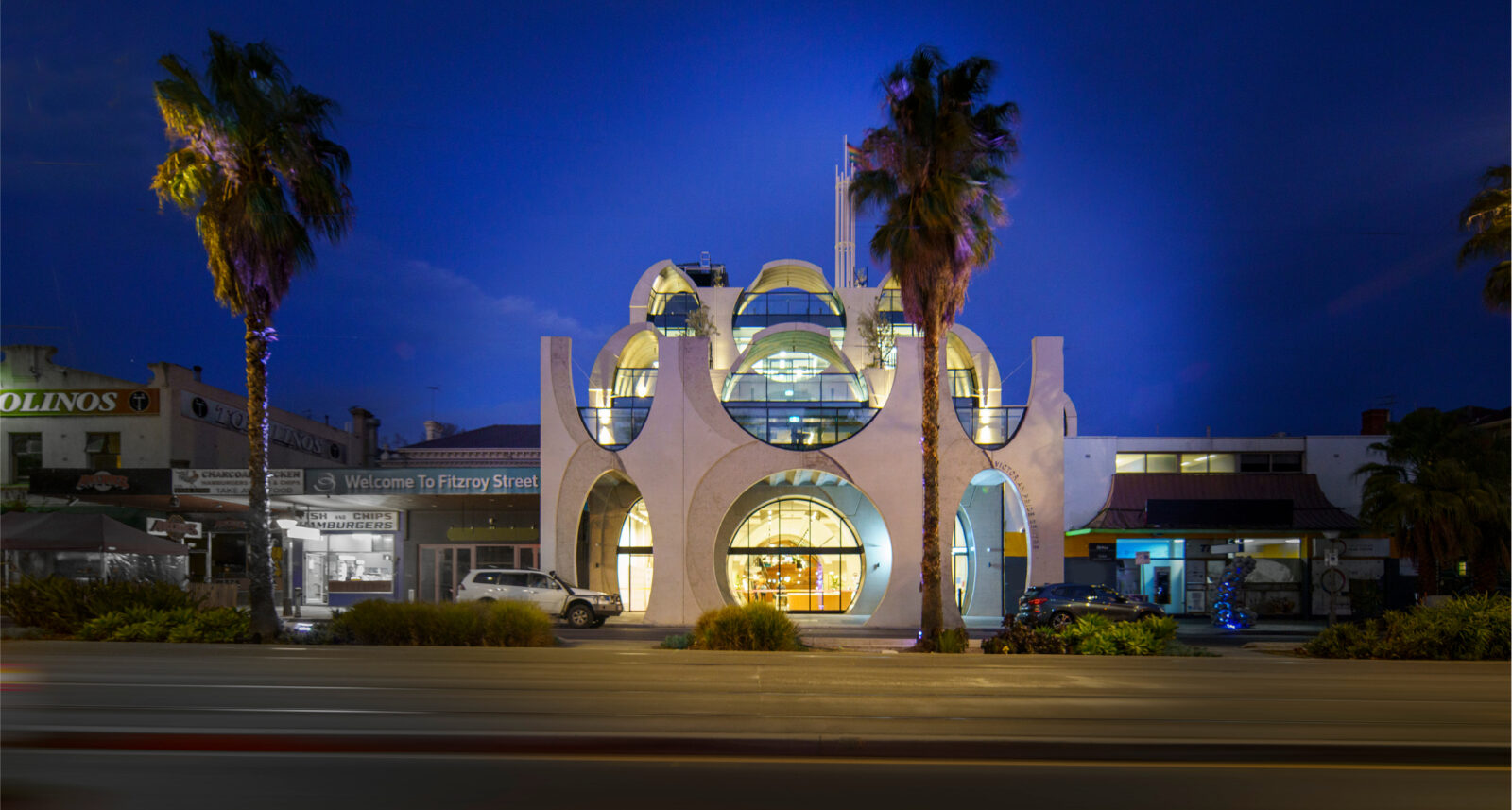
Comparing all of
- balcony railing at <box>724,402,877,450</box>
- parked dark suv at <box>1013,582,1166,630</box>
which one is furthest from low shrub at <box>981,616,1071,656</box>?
balcony railing at <box>724,402,877,450</box>

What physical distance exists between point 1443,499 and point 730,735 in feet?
82.3

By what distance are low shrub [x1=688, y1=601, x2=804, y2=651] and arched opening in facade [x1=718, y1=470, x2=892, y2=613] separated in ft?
46.2

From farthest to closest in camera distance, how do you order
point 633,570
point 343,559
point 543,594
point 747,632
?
point 343,559 < point 633,570 < point 543,594 < point 747,632

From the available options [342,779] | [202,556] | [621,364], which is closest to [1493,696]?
[342,779]

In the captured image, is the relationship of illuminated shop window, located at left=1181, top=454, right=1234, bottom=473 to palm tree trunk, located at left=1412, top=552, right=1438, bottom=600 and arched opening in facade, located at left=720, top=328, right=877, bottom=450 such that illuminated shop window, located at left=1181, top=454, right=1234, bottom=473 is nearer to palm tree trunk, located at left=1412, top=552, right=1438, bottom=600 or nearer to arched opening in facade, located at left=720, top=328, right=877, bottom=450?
palm tree trunk, located at left=1412, top=552, right=1438, bottom=600

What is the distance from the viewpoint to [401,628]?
1703 cm

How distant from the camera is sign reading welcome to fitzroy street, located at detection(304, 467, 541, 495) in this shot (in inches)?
1188

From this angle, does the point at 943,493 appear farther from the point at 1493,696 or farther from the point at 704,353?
the point at 1493,696

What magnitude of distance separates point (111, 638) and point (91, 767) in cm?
1047

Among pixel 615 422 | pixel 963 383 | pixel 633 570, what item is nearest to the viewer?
pixel 615 422

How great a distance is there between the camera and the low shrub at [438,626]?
667 inches

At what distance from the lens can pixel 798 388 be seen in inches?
1359

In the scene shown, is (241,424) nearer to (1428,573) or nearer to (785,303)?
(785,303)

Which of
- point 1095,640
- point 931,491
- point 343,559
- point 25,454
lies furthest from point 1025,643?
point 25,454
